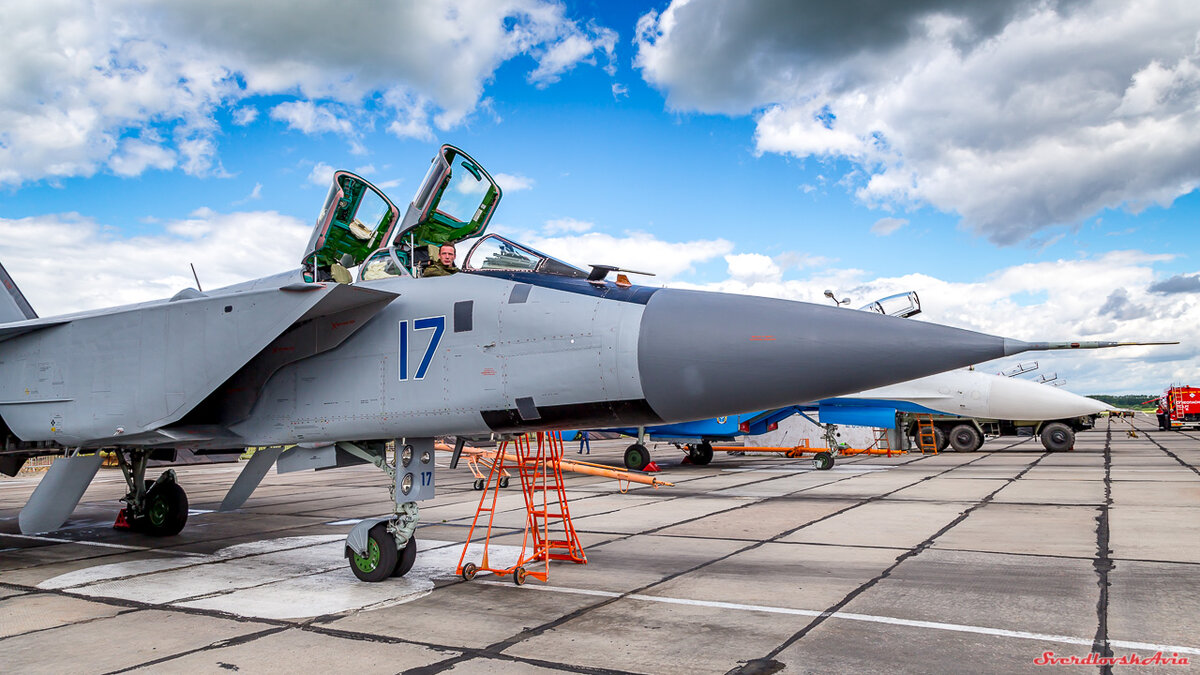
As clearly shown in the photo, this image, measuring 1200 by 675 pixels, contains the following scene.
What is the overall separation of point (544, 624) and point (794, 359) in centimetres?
227

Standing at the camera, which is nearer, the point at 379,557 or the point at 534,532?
the point at 379,557

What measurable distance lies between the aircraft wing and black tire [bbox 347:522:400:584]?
1590 mm

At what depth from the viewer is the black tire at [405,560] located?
579 cm

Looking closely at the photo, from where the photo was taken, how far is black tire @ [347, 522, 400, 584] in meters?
5.68

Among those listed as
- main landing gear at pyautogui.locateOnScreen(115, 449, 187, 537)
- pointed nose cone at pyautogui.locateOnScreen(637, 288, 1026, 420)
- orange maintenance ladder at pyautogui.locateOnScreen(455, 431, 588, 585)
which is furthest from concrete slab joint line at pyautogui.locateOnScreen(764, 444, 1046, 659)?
main landing gear at pyautogui.locateOnScreen(115, 449, 187, 537)

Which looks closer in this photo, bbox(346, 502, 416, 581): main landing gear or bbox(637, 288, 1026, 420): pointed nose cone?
bbox(637, 288, 1026, 420): pointed nose cone

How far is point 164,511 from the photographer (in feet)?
29.1

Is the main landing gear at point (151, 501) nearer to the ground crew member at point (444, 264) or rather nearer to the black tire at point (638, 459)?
the ground crew member at point (444, 264)

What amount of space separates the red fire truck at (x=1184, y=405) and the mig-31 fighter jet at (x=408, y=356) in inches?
1714

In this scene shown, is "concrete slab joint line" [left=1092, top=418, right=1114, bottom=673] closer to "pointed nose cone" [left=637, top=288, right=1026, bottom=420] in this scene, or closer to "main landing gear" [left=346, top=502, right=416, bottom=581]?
"pointed nose cone" [left=637, top=288, right=1026, bottom=420]

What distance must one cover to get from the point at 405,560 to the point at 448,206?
9.90ft

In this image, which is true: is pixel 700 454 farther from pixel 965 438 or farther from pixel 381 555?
pixel 381 555

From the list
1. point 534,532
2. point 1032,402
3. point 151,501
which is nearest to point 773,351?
point 534,532

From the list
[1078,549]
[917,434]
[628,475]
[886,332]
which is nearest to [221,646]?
[886,332]
